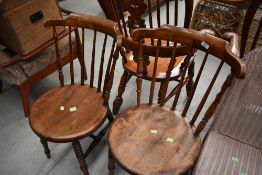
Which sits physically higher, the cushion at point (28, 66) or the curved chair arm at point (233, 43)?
the curved chair arm at point (233, 43)

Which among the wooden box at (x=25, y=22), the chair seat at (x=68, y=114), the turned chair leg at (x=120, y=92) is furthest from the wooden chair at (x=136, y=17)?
the wooden box at (x=25, y=22)

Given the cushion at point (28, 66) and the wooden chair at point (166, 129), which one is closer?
the wooden chair at point (166, 129)

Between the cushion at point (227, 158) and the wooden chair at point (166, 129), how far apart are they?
16 centimetres

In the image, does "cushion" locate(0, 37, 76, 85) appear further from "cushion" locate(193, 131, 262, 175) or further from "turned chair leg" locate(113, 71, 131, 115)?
"cushion" locate(193, 131, 262, 175)

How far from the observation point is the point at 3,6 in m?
1.55

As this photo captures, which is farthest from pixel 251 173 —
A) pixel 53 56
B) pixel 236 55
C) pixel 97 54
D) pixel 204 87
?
pixel 97 54

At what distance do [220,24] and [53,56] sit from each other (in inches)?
63.0

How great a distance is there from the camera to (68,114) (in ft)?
4.55

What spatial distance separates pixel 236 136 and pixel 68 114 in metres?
0.87

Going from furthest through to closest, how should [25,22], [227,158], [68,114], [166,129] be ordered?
[25,22] < [68,114] < [166,129] < [227,158]

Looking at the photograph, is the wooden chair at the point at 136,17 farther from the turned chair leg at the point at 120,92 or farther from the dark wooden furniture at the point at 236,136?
the dark wooden furniture at the point at 236,136

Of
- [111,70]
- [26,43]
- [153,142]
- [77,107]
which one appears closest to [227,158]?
[153,142]

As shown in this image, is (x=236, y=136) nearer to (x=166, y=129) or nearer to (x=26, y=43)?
(x=166, y=129)

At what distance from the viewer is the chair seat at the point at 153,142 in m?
1.10
